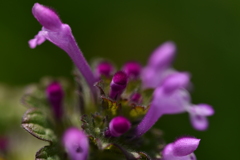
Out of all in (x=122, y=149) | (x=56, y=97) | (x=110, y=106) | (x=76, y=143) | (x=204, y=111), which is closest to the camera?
(x=76, y=143)

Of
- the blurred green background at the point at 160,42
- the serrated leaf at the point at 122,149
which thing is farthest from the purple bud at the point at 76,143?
the blurred green background at the point at 160,42

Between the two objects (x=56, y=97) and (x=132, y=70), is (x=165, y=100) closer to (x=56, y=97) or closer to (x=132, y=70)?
(x=132, y=70)

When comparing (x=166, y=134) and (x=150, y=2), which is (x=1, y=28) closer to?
(x=150, y=2)

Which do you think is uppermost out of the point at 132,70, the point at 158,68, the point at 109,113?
the point at 158,68

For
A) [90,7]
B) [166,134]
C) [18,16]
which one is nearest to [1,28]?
[18,16]

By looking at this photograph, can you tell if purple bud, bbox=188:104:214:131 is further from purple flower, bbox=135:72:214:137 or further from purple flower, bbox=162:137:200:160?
purple flower, bbox=162:137:200:160

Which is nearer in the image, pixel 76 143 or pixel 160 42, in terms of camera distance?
pixel 76 143

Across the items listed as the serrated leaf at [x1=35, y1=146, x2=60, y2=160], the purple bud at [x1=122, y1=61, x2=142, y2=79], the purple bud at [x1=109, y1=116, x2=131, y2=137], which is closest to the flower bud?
the purple bud at [x1=122, y1=61, x2=142, y2=79]

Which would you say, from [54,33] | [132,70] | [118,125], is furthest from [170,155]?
[54,33]

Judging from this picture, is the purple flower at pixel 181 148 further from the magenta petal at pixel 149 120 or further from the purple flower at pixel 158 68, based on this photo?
the purple flower at pixel 158 68
